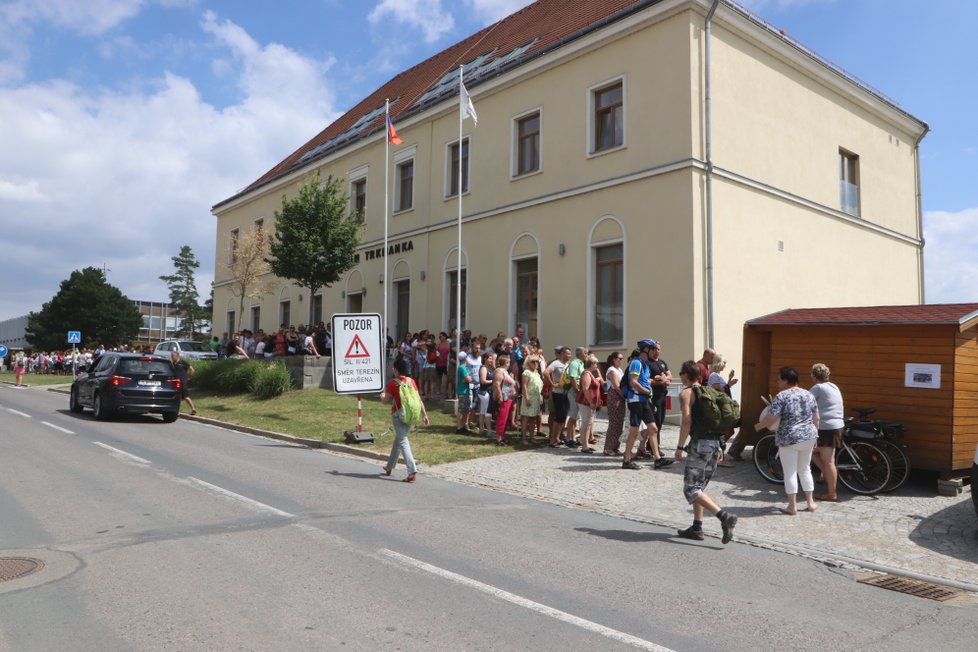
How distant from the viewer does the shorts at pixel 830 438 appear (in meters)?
9.24

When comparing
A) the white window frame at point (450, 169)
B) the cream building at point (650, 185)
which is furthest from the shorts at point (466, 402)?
the white window frame at point (450, 169)

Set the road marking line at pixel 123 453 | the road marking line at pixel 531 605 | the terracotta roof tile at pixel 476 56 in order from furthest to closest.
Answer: the terracotta roof tile at pixel 476 56
the road marking line at pixel 123 453
the road marking line at pixel 531 605

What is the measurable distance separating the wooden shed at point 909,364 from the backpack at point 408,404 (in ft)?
17.3

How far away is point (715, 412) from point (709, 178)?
35.9 feet

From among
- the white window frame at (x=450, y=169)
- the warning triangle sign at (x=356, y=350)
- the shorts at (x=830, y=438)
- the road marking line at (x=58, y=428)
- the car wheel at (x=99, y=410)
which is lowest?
the road marking line at (x=58, y=428)

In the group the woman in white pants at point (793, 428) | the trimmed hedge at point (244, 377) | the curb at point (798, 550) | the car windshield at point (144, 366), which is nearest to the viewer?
the curb at point (798, 550)

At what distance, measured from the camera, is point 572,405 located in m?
13.5

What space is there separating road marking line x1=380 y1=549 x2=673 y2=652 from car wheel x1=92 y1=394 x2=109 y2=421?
1324 cm

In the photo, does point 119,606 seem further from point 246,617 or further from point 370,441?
point 370,441

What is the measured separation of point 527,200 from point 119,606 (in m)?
17.1

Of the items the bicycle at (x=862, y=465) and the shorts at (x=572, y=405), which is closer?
the bicycle at (x=862, y=465)

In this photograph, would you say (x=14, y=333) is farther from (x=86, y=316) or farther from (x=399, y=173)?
(x=399, y=173)

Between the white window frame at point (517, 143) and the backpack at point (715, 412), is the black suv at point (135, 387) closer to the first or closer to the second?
the white window frame at point (517, 143)

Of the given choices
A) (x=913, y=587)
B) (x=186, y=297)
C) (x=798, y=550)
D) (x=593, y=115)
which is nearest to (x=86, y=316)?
(x=186, y=297)
